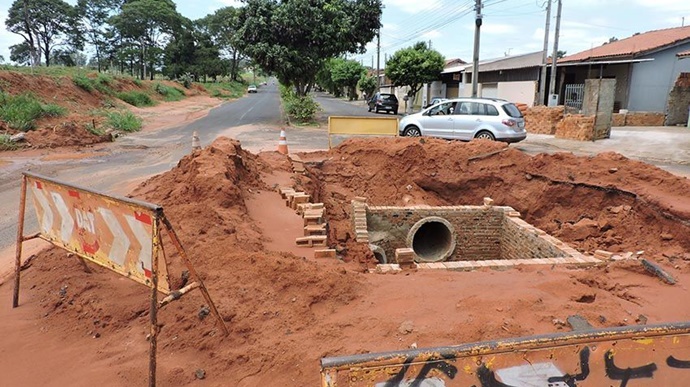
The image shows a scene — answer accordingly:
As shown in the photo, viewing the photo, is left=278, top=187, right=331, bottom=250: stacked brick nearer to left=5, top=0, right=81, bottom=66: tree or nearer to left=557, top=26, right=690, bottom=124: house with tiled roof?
left=557, top=26, right=690, bottom=124: house with tiled roof

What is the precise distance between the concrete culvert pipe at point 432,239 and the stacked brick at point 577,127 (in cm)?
1053

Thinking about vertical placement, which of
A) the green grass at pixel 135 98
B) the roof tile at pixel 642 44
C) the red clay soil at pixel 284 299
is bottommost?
the red clay soil at pixel 284 299

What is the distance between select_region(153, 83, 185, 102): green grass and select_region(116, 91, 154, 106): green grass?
5.67 meters

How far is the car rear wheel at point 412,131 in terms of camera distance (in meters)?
15.4

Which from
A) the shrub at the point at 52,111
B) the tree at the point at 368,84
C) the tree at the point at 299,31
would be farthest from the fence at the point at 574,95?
the tree at the point at 368,84

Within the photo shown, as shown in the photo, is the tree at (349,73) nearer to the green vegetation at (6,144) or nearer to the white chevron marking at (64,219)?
the green vegetation at (6,144)

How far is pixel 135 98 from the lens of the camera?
108ft

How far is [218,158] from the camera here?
707 cm

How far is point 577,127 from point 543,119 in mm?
2127

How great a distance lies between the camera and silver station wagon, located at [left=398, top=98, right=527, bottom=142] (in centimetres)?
1401

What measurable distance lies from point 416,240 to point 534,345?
309 inches

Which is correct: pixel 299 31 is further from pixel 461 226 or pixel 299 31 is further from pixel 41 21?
pixel 41 21

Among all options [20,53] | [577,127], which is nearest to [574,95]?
[577,127]

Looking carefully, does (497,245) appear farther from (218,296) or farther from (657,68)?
(657,68)
